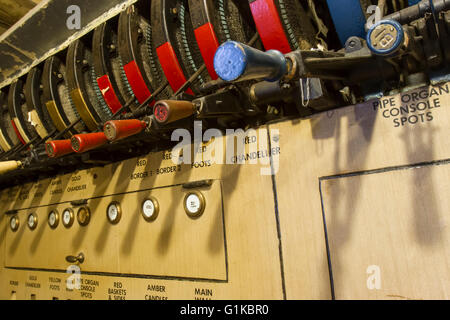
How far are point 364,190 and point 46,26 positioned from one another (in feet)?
6.14

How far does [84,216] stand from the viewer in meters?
1.96

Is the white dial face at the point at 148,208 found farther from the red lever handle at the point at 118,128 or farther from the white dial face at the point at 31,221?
the white dial face at the point at 31,221

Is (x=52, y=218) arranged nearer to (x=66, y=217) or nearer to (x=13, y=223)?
(x=66, y=217)

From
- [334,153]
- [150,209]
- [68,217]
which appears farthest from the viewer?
[68,217]

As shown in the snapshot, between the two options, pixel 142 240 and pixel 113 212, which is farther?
pixel 113 212

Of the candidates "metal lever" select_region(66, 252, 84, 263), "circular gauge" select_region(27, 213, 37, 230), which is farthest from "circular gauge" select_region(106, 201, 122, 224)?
"circular gauge" select_region(27, 213, 37, 230)

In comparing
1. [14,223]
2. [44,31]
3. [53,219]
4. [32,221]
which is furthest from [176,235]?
[14,223]

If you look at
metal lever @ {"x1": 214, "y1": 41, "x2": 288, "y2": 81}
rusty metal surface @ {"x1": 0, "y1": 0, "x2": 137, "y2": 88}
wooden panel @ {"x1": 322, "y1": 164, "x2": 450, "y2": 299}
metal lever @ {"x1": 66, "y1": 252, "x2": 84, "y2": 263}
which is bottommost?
wooden panel @ {"x1": 322, "y1": 164, "x2": 450, "y2": 299}

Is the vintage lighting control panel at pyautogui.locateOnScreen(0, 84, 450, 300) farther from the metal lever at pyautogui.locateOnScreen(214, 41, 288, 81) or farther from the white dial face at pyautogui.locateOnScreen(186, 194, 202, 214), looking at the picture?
the metal lever at pyautogui.locateOnScreen(214, 41, 288, 81)

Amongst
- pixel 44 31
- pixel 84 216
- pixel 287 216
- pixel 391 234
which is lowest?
pixel 391 234

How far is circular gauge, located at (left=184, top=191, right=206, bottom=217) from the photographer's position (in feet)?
4.75

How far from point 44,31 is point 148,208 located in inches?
47.8

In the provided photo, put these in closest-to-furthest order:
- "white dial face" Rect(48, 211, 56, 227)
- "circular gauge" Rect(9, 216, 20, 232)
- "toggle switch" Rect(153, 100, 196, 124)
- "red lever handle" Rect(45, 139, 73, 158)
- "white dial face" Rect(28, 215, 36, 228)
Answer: "toggle switch" Rect(153, 100, 196, 124)
"red lever handle" Rect(45, 139, 73, 158)
"white dial face" Rect(48, 211, 56, 227)
"white dial face" Rect(28, 215, 36, 228)
"circular gauge" Rect(9, 216, 20, 232)

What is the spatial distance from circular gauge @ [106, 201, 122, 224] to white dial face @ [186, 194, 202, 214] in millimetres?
501
